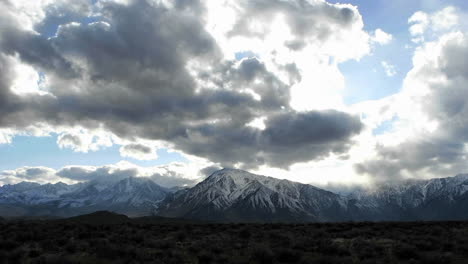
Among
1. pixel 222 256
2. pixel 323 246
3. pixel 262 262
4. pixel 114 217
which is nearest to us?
pixel 262 262

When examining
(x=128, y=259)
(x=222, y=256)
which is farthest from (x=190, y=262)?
(x=128, y=259)

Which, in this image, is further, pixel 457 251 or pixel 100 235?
pixel 100 235

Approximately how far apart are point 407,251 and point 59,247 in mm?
21291

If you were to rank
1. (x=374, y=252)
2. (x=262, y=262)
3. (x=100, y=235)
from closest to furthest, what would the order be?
(x=262, y=262) < (x=374, y=252) < (x=100, y=235)

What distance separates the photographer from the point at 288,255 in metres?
18.3

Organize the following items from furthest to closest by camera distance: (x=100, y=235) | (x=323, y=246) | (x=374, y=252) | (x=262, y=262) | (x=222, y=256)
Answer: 1. (x=100, y=235)
2. (x=323, y=246)
3. (x=374, y=252)
4. (x=222, y=256)
5. (x=262, y=262)

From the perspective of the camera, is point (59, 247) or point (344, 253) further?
point (59, 247)

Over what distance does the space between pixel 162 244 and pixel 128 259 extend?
675cm

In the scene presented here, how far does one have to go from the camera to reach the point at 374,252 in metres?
20.5

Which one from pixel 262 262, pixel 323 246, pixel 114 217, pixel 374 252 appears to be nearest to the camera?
pixel 262 262

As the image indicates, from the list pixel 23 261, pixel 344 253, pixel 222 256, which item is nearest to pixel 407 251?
pixel 344 253

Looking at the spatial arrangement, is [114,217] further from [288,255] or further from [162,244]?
[288,255]

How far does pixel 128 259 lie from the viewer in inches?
714

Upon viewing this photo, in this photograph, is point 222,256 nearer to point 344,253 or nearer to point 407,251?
point 344,253
